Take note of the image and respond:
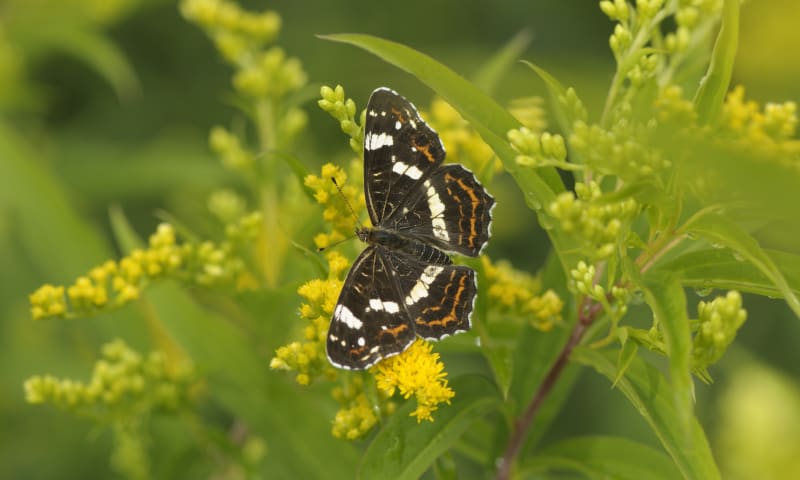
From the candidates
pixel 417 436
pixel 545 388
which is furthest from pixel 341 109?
pixel 545 388

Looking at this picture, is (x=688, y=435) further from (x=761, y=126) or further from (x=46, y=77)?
(x=46, y=77)

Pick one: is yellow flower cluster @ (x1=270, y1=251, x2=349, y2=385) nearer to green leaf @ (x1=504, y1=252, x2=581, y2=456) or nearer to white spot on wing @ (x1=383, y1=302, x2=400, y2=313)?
white spot on wing @ (x1=383, y1=302, x2=400, y2=313)

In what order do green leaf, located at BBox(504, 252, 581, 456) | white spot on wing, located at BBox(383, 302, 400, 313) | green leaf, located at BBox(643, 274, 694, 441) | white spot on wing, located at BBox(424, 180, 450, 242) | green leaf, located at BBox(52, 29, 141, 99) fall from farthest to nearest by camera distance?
green leaf, located at BBox(52, 29, 141, 99) < white spot on wing, located at BBox(424, 180, 450, 242) < green leaf, located at BBox(504, 252, 581, 456) < white spot on wing, located at BBox(383, 302, 400, 313) < green leaf, located at BBox(643, 274, 694, 441)

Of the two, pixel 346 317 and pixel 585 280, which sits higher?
pixel 346 317

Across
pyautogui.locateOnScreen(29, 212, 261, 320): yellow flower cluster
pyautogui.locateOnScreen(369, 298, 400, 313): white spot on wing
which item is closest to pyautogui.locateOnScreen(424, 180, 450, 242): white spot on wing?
pyautogui.locateOnScreen(369, 298, 400, 313): white spot on wing

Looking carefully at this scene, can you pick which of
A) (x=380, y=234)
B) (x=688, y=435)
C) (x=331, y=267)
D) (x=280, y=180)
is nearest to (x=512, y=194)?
(x=280, y=180)

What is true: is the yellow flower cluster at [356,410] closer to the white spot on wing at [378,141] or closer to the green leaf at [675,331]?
the white spot on wing at [378,141]

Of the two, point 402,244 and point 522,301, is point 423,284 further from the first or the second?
point 522,301
